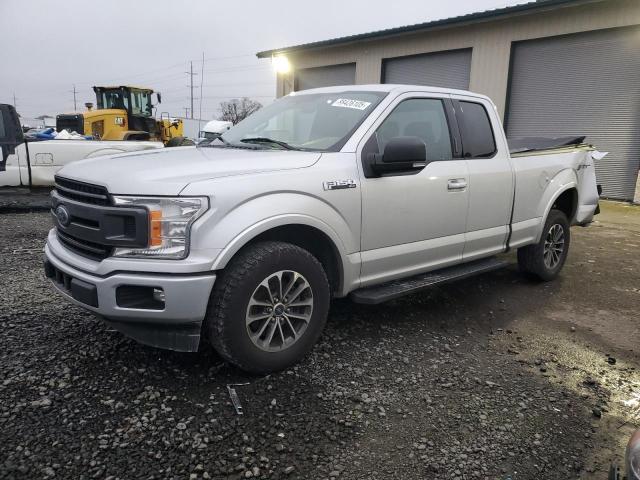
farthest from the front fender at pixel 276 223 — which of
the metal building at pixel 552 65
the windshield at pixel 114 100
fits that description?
the windshield at pixel 114 100

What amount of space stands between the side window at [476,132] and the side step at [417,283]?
100 centimetres

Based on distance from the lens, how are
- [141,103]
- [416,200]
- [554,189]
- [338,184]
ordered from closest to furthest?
[338,184]
[416,200]
[554,189]
[141,103]

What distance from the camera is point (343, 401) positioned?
3.00 meters

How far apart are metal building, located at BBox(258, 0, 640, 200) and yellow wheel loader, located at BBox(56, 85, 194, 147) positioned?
8.32 meters

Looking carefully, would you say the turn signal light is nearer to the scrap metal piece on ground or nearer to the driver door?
the scrap metal piece on ground

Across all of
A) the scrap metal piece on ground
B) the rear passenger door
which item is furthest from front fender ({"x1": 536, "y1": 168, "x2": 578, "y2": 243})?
the scrap metal piece on ground

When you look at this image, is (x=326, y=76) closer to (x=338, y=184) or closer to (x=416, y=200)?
(x=416, y=200)

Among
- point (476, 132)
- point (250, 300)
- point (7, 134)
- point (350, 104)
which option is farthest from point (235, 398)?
point (7, 134)

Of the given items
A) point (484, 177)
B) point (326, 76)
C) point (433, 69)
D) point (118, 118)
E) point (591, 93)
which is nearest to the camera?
point (484, 177)

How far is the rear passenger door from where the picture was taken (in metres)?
4.48

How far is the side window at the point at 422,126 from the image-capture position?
3947mm

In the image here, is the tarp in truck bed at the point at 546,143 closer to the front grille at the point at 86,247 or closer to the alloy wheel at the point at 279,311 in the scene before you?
the alloy wheel at the point at 279,311

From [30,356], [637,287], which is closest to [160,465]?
[30,356]

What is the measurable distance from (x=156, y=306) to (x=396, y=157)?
1.84m
